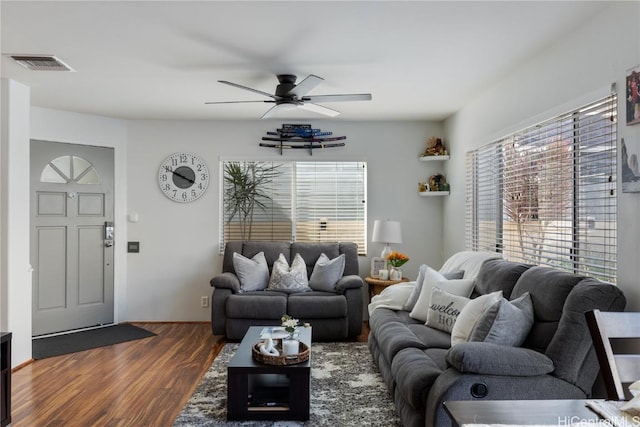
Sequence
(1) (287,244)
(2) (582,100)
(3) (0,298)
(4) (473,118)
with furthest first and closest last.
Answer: (1) (287,244) < (4) (473,118) < (3) (0,298) < (2) (582,100)

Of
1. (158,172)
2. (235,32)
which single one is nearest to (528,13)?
(235,32)

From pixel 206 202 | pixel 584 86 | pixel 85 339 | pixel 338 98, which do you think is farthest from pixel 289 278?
pixel 584 86

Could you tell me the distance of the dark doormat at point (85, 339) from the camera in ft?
13.9

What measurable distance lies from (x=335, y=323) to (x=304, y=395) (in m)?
1.75

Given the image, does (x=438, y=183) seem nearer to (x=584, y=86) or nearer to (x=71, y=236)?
(x=584, y=86)

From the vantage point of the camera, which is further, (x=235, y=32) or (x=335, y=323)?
(x=335, y=323)

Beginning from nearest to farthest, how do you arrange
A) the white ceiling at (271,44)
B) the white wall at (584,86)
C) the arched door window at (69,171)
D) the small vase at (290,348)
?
the white wall at (584,86) → the white ceiling at (271,44) → the small vase at (290,348) → the arched door window at (69,171)

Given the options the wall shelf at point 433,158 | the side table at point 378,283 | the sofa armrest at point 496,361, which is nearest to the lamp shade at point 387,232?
the side table at point 378,283

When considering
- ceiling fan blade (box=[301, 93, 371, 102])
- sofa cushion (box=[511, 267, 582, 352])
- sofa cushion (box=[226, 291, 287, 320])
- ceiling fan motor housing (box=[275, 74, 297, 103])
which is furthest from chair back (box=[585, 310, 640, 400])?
sofa cushion (box=[226, 291, 287, 320])

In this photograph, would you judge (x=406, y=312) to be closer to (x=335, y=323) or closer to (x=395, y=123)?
(x=335, y=323)

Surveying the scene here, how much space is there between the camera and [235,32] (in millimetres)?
2787

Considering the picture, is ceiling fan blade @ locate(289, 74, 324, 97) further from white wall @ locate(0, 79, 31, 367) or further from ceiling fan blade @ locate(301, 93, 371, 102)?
white wall @ locate(0, 79, 31, 367)

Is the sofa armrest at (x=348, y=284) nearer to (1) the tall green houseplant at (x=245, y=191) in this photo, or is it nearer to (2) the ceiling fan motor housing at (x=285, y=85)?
(1) the tall green houseplant at (x=245, y=191)

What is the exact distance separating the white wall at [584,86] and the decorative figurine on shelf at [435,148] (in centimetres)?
94
